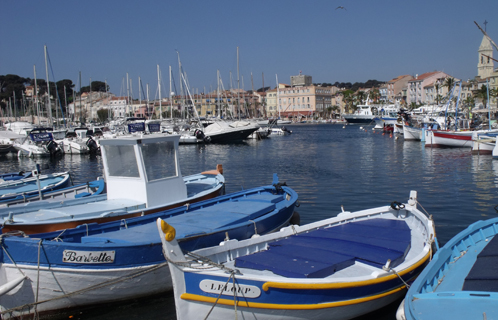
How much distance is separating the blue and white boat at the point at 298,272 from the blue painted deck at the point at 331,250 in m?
0.02

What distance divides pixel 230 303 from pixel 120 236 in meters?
3.81

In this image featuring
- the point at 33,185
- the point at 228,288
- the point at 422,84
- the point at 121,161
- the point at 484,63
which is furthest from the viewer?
the point at 422,84

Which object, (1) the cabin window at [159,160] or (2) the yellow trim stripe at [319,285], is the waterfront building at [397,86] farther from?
(2) the yellow trim stripe at [319,285]

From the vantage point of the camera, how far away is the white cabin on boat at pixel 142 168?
11859 mm

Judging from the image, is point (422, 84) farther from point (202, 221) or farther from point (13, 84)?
point (13, 84)

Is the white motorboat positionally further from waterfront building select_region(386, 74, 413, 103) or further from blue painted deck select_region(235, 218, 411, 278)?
waterfront building select_region(386, 74, 413, 103)

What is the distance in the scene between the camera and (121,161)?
12141 millimetres

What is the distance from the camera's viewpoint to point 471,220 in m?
15.8

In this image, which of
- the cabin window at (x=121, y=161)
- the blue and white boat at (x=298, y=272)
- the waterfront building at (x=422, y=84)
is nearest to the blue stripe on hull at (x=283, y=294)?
the blue and white boat at (x=298, y=272)

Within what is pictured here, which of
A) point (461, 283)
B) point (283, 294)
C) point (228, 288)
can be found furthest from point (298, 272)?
point (461, 283)

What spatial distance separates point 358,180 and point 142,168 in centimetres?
1696

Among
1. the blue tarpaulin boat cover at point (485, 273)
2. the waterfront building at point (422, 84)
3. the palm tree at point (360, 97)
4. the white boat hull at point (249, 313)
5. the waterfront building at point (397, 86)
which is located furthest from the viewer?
the waterfront building at point (397, 86)

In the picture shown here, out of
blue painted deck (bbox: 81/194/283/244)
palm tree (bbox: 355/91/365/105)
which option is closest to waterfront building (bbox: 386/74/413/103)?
palm tree (bbox: 355/91/365/105)

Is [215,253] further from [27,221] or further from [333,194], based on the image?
[333,194]
